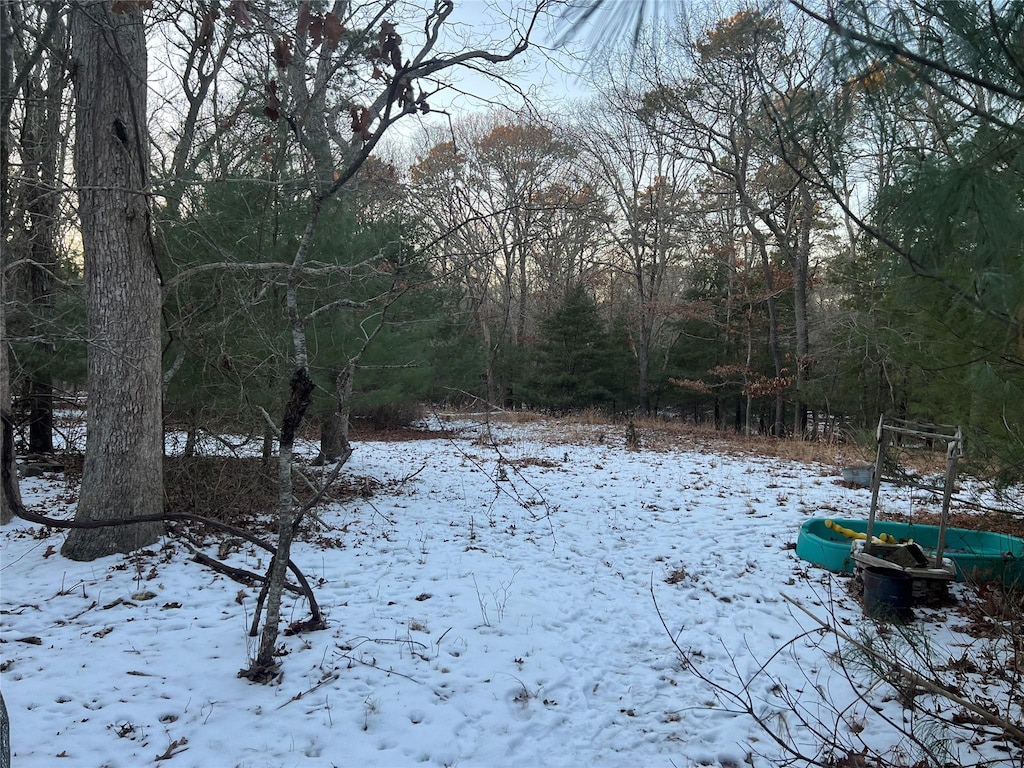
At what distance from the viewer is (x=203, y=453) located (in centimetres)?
669

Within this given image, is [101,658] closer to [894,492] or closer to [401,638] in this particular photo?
[401,638]

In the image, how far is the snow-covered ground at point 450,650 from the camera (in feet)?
8.99

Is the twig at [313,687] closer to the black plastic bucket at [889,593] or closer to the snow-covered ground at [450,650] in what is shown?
the snow-covered ground at [450,650]

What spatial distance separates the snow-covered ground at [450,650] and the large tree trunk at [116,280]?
0.58 m

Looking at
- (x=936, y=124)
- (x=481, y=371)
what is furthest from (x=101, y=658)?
(x=481, y=371)

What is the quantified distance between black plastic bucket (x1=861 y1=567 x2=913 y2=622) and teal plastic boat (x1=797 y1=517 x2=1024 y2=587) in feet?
1.49

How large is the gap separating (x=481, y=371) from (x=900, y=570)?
12.6 m

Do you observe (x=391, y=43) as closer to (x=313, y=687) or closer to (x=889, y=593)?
(x=313, y=687)

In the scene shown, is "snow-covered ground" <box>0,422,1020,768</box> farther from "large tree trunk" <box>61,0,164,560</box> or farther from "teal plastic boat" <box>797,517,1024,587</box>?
"large tree trunk" <box>61,0,164,560</box>

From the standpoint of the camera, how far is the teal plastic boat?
455 centimetres

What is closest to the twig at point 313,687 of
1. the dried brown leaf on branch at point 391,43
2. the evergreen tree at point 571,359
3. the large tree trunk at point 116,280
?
the large tree trunk at point 116,280

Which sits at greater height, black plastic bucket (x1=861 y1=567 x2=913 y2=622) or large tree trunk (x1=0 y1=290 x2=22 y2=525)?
large tree trunk (x1=0 y1=290 x2=22 y2=525)

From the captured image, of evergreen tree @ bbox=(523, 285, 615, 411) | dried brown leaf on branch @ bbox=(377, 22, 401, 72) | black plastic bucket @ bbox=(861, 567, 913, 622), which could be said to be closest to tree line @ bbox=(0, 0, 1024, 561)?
dried brown leaf on branch @ bbox=(377, 22, 401, 72)

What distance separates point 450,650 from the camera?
363 centimetres
